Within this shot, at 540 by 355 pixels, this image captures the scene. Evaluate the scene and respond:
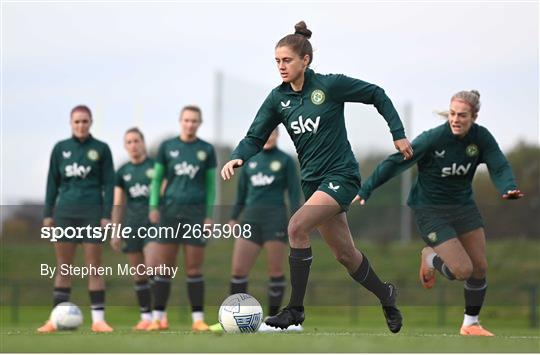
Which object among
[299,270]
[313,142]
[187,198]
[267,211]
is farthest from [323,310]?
[313,142]

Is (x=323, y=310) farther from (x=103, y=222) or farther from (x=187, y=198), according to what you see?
(x=103, y=222)

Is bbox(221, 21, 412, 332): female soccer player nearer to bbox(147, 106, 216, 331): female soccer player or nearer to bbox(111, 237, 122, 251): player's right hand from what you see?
bbox(147, 106, 216, 331): female soccer player

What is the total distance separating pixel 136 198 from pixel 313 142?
15.2 feet

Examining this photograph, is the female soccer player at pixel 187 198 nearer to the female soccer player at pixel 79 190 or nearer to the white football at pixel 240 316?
the female soccer player at pixel 79 190

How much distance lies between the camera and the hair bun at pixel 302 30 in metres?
8.54

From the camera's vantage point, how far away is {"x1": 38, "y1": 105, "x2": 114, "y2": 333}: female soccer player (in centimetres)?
1128

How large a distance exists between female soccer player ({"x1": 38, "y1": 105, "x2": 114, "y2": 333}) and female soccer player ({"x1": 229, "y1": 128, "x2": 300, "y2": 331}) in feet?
5.61

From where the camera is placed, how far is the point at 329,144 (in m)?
8.46

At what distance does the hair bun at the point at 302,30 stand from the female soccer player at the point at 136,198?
4.52m

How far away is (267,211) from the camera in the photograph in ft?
39.9

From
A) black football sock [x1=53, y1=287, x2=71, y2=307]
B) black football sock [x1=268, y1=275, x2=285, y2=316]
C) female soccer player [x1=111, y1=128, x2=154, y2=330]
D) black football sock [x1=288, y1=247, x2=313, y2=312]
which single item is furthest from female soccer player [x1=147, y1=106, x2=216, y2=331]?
black football sock [x1=288, y1=247, x2=313, y2=312]

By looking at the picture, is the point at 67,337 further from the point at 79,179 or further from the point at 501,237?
the point at 501,237

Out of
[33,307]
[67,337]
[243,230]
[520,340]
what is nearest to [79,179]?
[243,230]

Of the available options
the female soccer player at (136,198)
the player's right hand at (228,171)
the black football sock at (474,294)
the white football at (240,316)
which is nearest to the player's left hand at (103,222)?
the female soccer player at (136,198)
